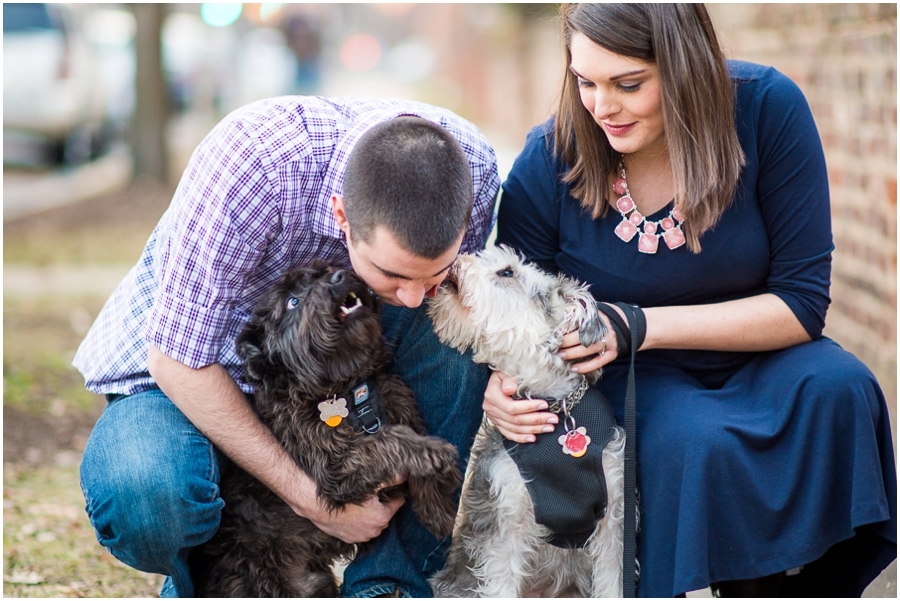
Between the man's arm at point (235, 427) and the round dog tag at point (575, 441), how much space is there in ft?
2.51

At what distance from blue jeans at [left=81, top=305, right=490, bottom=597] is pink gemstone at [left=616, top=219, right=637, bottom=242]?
67cm

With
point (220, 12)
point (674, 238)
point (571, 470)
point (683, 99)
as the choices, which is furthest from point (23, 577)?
point (220, 12)

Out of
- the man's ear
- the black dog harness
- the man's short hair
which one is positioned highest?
the man's short hair

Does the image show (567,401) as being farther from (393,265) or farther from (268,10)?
(268,10)

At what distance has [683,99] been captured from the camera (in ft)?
8.91

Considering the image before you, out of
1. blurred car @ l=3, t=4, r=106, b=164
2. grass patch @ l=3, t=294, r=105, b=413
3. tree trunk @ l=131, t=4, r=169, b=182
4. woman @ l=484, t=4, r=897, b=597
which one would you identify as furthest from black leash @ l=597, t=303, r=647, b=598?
blurred car @ l=3, t=4, r=106, b=164

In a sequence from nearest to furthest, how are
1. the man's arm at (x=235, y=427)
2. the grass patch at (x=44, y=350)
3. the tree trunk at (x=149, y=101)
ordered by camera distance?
the man's arm at (x=235, y=427) < the grass patch at (x=44, y=350) < the tree trunk at (x=149, y=101)

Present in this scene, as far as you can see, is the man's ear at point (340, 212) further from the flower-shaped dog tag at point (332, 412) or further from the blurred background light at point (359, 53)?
the blurred background light at point (359, 53)

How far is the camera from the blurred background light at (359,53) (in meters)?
42.0

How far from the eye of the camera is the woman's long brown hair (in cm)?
264

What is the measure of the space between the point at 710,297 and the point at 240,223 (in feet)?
5.28

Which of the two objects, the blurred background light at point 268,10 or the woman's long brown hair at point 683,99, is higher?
the woman's long brown hair at point 683,99

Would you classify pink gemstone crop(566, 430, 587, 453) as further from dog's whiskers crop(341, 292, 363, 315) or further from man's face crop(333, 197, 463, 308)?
dog's whiskers crop(341, 292, 363, 315)

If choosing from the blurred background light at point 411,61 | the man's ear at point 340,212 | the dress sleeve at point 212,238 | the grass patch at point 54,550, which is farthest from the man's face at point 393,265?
the blurred background light at point 411,61
